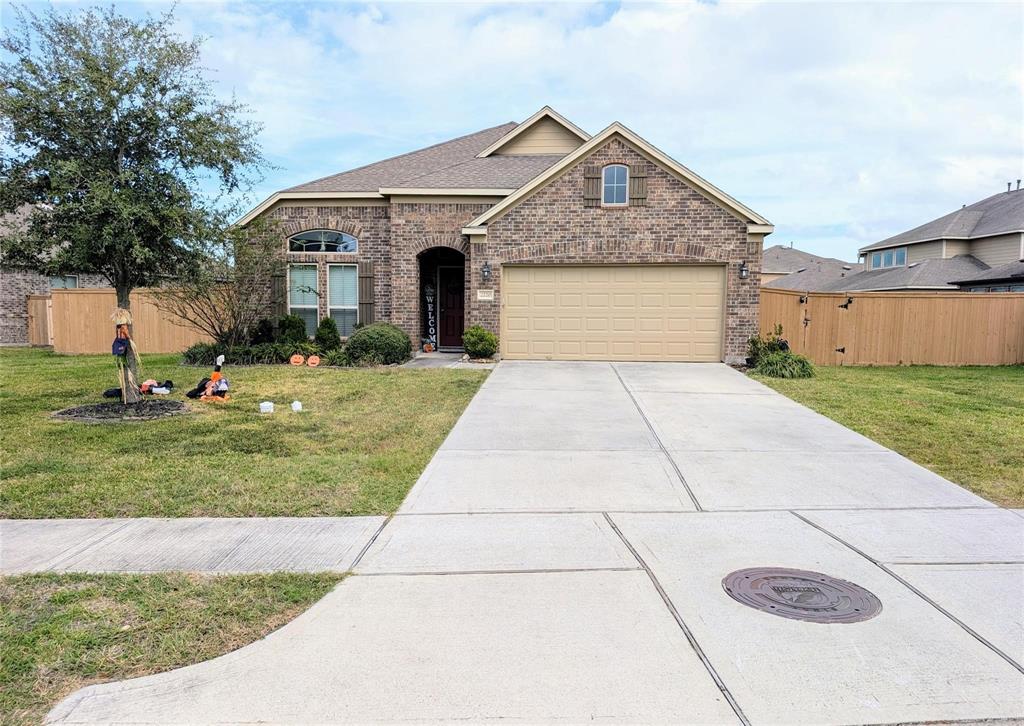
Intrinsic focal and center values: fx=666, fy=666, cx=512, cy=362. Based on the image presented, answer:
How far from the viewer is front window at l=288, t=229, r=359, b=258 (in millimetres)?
18141

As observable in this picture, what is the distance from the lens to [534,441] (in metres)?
8.29

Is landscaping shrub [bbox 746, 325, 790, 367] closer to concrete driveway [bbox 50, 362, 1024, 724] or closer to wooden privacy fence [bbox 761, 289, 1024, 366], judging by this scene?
wooden privacy fence [bbox 761, 289, 1024, 366]

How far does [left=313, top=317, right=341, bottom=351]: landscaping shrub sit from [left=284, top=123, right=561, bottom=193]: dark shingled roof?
3897 mm

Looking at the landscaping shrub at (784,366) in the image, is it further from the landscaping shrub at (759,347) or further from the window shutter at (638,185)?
the window shutter at (638,185)

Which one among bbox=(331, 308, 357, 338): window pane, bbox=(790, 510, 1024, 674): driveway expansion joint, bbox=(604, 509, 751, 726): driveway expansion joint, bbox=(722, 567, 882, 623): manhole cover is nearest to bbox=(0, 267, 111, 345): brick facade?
bbox=(331, 308, 357, 338): window pane

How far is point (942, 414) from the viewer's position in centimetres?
1047

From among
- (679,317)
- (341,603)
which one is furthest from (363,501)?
(679,317)

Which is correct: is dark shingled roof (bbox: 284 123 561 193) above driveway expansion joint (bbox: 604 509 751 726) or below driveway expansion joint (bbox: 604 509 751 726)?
above

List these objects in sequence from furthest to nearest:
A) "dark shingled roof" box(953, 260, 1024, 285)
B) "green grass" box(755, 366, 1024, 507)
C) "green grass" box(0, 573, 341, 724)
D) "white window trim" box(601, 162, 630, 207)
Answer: "dark shingled roof" box(953, 260, 1024, 285) → "white window trim" box(601, 162, 630, 207) → "green grass" box(755, 366, 1024, 507) → "green grass" box(0, 573, 341, 724)

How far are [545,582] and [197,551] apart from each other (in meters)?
2.50

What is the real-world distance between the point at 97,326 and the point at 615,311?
15337 millimetres

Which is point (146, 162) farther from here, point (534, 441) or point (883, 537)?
point (883, 537)

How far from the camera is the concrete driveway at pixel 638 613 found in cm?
301

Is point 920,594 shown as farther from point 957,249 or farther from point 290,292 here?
point 957,249
